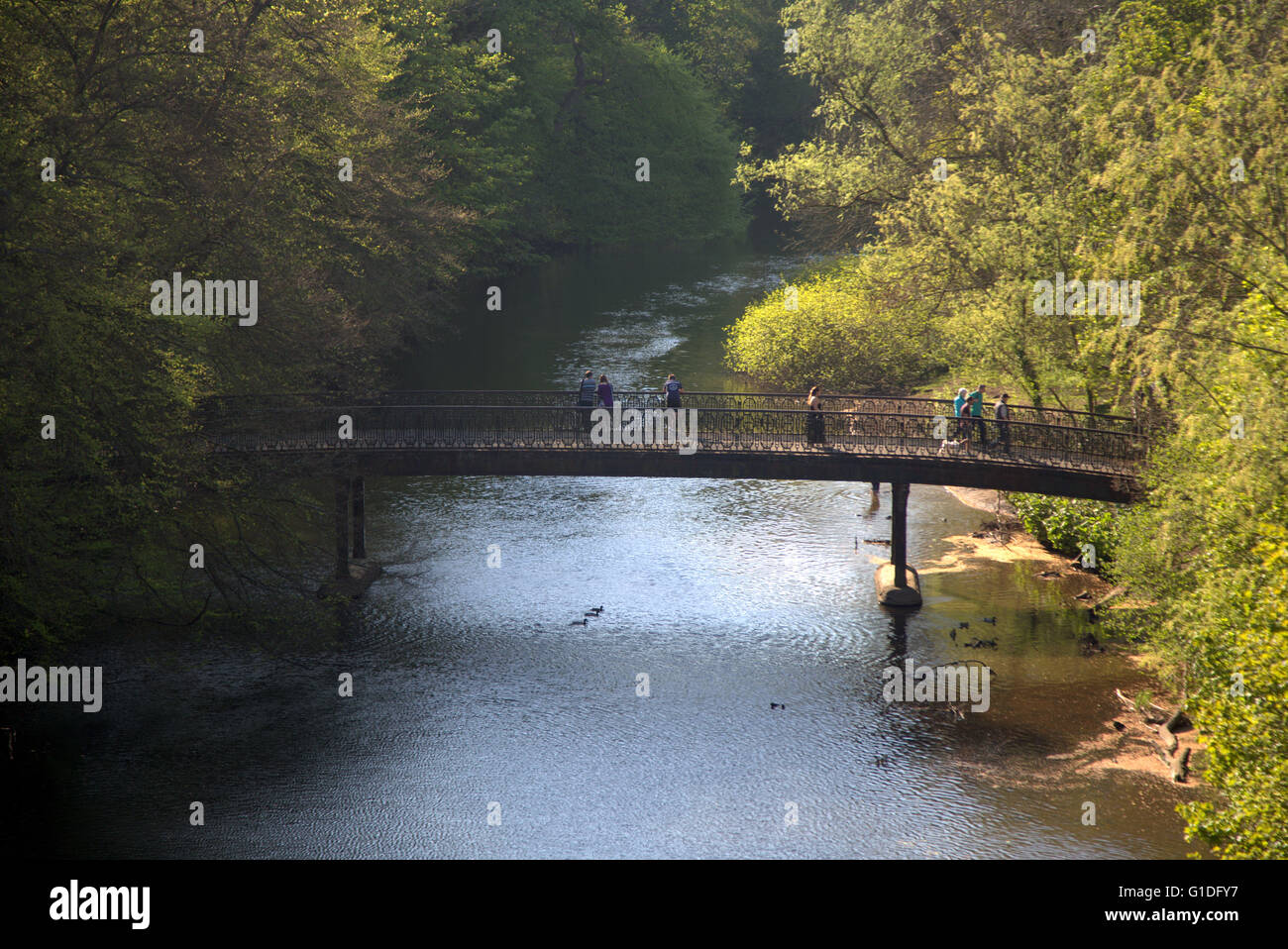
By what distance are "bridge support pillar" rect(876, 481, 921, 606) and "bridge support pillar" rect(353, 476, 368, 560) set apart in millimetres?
13439

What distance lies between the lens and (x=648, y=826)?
21.0m

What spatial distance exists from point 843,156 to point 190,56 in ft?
97.5

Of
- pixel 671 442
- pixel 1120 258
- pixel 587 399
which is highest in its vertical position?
pixel 1120 258

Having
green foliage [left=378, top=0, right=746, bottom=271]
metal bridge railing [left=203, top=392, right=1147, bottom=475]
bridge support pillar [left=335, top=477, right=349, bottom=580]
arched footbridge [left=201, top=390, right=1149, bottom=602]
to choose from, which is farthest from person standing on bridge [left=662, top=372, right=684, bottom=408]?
green foliage [left=378, top=0, right=746, bottom=271]

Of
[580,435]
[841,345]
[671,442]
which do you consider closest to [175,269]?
[580,435]

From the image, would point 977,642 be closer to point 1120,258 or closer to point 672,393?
point 1120,258

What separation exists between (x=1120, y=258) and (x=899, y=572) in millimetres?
9532

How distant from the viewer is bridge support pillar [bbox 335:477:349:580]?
31750 millimetres

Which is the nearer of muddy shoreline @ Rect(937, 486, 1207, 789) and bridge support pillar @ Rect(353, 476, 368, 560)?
muddy shoreline @ Rect(937, 486, 1207, 789)

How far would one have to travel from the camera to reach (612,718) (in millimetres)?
25250

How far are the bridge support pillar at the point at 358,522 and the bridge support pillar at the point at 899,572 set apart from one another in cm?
1344

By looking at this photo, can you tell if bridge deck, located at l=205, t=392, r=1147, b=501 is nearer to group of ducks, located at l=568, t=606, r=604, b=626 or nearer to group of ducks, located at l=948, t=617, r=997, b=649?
group of ducks, located at l=568, t=606, r=604, b=626

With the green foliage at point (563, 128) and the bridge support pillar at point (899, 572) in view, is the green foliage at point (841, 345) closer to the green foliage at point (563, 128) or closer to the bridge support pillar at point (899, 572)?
the green foliage at point (563, 128)

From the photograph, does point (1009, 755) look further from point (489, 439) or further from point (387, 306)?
point (387, 306)
